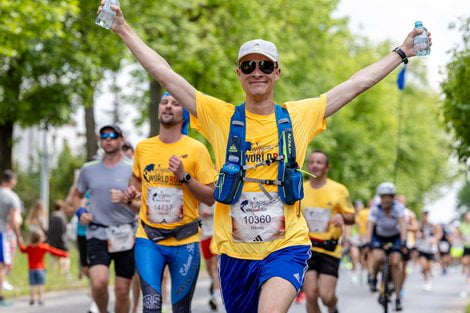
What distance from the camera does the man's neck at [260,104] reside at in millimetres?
6363

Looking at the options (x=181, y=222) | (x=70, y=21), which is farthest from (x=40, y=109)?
(x=181, y=222)

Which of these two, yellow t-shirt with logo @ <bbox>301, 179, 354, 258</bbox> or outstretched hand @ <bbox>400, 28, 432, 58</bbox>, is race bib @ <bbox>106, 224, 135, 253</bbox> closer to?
yellow t-shirt with logo @ <bbox>301, 179, 354, 258</bbox>

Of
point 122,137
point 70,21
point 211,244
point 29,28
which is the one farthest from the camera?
point 70,21

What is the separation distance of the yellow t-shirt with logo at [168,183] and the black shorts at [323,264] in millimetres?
3003

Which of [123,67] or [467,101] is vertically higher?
[123,67]

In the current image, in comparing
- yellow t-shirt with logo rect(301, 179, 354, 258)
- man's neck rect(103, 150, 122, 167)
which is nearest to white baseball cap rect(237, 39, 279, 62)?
man's neck rect(103, 150, 122, 167)

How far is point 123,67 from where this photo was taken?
31953 mm

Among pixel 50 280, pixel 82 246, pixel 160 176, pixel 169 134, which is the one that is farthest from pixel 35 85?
pixel 160 176

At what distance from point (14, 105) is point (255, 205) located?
82.1 ft

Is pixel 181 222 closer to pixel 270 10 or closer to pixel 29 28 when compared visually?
pixel 29 28

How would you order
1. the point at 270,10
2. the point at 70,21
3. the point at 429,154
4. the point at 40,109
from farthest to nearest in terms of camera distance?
the point at 429,154, the point at 270,10, the point at 40,109, the point at 70,21

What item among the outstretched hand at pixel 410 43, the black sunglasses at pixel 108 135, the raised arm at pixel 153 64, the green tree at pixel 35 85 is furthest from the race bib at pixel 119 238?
the green tree at pixel 35 85

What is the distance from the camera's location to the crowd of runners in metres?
6.27

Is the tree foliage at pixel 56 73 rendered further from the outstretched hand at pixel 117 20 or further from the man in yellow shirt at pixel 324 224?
the outstretched hand at pixel 117 20
